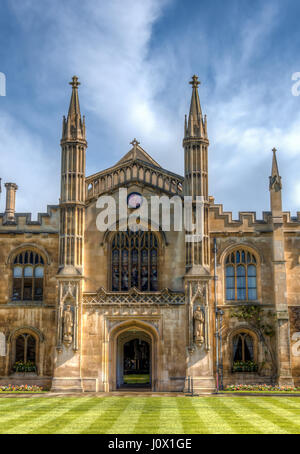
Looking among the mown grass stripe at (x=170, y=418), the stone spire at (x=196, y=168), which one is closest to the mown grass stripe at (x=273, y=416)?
the mown grass stripe at (x=170, y=418)

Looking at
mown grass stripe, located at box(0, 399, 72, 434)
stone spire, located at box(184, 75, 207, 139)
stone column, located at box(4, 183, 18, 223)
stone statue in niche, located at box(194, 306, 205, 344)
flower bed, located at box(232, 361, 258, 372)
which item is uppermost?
stone spire, located at box(184, 75, 207, 139)

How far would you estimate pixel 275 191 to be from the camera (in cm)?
3103

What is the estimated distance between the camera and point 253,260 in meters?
30.9

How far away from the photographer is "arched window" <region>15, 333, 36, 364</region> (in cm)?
3045

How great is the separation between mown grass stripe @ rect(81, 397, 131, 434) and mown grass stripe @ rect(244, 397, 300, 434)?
14.6 feet

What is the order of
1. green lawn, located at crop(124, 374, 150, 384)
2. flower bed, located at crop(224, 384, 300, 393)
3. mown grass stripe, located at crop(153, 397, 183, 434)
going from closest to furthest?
mown grass stripe, located at crop(153, 397, 183, 434), flower bed, located at crop(224, 384, 300, 393), green lawn, located at crop(124, 374, 150, 384)

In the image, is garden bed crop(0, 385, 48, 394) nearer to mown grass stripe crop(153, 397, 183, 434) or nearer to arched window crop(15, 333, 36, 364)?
arched window crop(15, 333, 36, 364)

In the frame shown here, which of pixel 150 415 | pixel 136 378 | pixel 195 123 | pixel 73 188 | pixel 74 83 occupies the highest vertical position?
pixel 74 83

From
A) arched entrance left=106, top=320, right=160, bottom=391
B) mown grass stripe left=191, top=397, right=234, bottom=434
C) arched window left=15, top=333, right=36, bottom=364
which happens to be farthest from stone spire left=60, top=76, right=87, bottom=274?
mown grass stripe left=191, top=397, right=234, bottom=434

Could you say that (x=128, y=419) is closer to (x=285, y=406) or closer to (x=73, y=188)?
(x=285, y=406)

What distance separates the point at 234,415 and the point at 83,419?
4.64 m

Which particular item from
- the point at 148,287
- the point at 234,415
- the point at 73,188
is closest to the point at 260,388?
the point at 148,287

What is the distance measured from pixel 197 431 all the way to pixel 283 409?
19.0ft

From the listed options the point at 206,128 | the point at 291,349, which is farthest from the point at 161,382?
the point at 206,128
